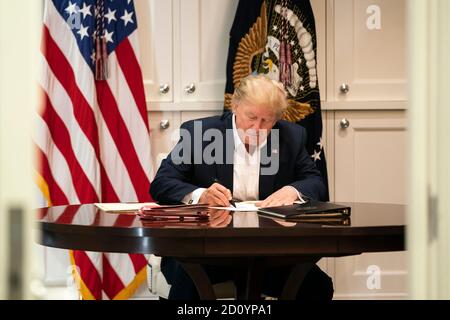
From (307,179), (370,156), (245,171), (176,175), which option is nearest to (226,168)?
(245,171)

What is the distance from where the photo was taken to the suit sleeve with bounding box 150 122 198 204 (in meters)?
3.04

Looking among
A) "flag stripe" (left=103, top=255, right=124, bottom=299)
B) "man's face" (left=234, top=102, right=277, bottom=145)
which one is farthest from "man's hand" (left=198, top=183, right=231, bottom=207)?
"flag stripe" (left=103, top=255, right=124, bottom=299)

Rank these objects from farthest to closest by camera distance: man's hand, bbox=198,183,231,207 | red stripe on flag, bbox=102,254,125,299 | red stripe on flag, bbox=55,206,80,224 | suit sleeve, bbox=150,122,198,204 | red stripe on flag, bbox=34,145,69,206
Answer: red stripe on flag, bbox=102,254,125,299, red stripe on flag, bbox=34,145,69,206, suit sleeve, bbox=150,122,198,204, man's hand, bbox=198,183,231,207, red stripe on flag, bbox=55,206,80,224

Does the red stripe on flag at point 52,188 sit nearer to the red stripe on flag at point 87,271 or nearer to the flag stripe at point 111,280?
the red stripe on flag at point 87,271

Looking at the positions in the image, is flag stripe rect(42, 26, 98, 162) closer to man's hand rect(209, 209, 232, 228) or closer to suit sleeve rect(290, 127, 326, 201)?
suit sleeve rect(290, 127, 326, 201)

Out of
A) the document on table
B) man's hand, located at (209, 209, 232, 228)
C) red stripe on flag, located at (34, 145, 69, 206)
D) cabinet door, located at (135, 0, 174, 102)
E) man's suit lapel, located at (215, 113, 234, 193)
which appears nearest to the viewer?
man's hand, located at (209, 209, 232, 228)

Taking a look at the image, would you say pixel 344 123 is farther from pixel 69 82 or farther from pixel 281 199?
pixel 281 199

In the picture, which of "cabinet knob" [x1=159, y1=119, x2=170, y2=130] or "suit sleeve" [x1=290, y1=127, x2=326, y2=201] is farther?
"cabinet knob" [x1=159, y1=119, x2=170, y2=130]

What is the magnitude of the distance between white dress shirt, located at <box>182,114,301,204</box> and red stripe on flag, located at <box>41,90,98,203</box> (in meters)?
1.29

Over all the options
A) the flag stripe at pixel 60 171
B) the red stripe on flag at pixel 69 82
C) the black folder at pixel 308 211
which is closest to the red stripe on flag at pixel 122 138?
the red stripe on flag at pixel 69 82

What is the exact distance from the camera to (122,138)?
14.5 feet

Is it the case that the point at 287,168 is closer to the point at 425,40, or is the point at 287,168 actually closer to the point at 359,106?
the point at 359,106

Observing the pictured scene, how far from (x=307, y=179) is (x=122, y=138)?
1.56 metres

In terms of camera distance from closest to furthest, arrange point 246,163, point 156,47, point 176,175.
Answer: point 176,175
point 246,163
point 156,47
